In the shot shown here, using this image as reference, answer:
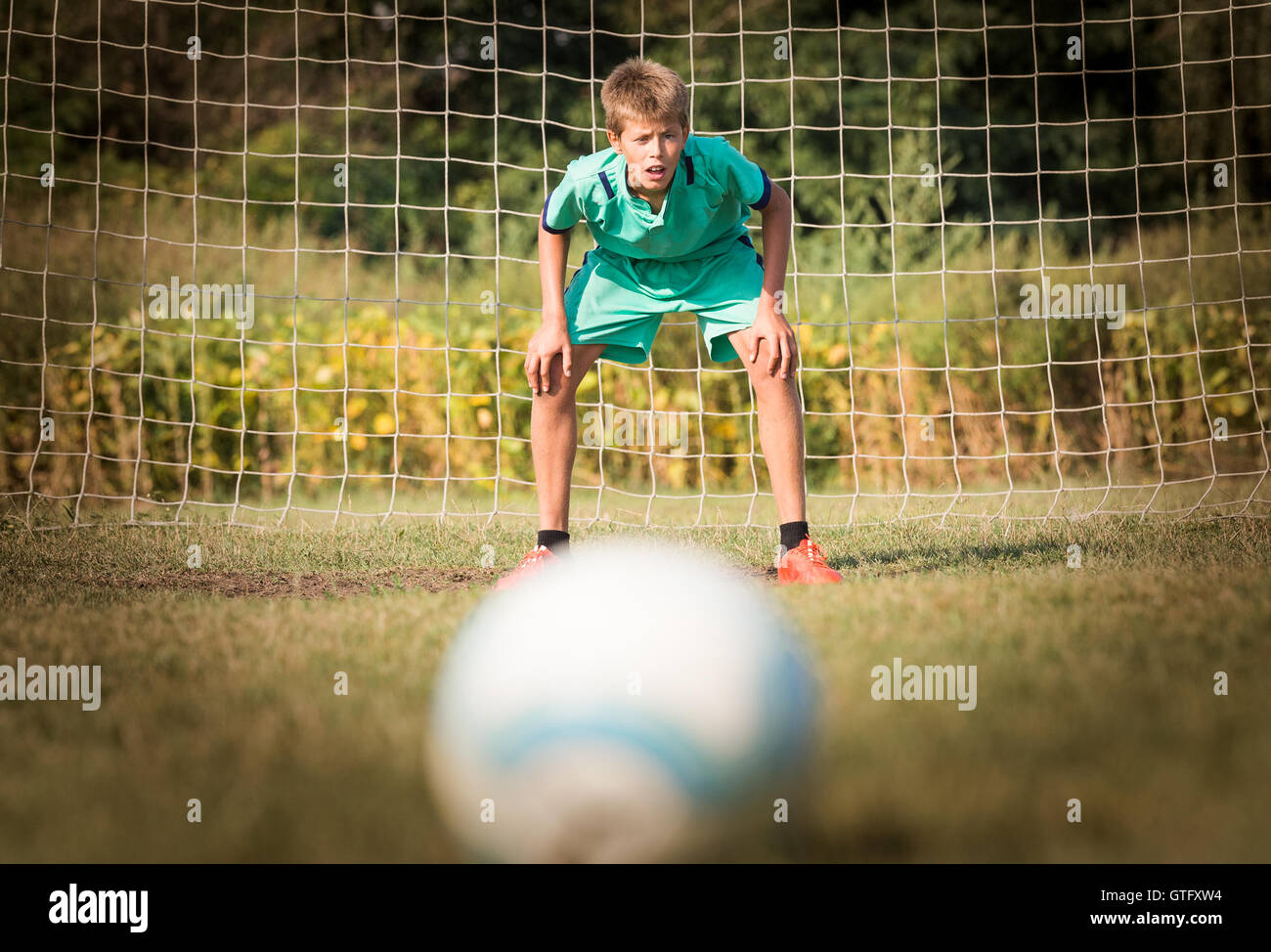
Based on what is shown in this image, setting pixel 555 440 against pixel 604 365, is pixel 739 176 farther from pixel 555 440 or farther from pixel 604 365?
pixel 604 365

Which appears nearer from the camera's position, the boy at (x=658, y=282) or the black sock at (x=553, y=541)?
the boy at (x=658, y=282)

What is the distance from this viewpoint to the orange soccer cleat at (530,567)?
366 centimetres

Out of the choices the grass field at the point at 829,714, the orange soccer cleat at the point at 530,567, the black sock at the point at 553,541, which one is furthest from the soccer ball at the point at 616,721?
the black sock at the point at 553,541

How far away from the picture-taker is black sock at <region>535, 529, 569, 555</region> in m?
3.92

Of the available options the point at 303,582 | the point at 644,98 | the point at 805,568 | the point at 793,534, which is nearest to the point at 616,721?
the point at 805,568

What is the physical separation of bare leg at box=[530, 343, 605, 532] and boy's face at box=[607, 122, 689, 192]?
2.11 ft

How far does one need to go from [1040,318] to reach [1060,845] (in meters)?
6.15

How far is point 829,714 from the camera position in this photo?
7.67ft

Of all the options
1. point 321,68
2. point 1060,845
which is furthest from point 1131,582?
point 321,68

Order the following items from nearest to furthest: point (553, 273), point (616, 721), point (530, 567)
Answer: point (616, 721) < point (530, 567) < point (553, 273)

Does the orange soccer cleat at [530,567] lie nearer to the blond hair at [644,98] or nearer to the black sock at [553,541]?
the black sock at [553,541]

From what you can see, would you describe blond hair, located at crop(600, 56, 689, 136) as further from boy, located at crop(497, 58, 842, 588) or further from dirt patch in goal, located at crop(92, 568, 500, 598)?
dirt patch in goal, located at crop(92, 568, 500, 598)

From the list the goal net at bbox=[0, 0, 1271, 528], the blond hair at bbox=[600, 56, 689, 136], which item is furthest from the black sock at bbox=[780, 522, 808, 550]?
the goal net at bbox=[0, 0, 1271, 528]

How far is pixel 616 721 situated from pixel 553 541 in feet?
6.18
